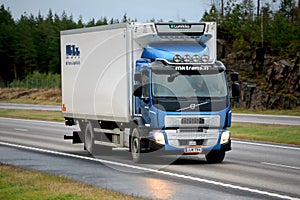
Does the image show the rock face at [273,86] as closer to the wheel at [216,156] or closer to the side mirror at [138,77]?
the wheel at [216,156]

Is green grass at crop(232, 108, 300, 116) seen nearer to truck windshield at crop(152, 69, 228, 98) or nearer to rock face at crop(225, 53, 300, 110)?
rock face at crop(225, 53, 300, 110)

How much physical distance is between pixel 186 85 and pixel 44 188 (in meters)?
6.21

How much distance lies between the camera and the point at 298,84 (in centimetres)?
4972

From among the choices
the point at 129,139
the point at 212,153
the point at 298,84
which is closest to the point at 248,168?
the point at 212,153

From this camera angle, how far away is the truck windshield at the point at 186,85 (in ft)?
62.9

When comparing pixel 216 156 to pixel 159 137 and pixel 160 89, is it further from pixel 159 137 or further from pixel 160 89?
pixel 160 89

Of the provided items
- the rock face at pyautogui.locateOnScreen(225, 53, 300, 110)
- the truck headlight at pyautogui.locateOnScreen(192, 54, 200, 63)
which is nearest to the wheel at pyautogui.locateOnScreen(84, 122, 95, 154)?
the truck headlight at pyautogui.locateOnScreen(192, 54, 200, 63)

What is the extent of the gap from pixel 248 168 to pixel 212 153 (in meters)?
1.87

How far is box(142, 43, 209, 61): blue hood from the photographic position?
1972 cm

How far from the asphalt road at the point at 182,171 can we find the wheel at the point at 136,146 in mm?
314

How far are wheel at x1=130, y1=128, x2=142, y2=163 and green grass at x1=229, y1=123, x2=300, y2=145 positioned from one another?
8.74m

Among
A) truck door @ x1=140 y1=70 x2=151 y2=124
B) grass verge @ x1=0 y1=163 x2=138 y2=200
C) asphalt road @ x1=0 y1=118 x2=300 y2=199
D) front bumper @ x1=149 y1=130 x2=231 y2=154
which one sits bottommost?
asphalt road @ x1=0 y1=118 x2=300 y2=199

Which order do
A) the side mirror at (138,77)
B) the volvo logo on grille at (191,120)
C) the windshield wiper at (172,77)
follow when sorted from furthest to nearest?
1. the side mirror at (138,77)
2. the windshield wiper at (172,77)
3. the volvo logo on grille at (191,120)

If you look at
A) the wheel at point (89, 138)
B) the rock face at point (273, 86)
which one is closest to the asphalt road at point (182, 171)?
the wheel at point (89, 138)
